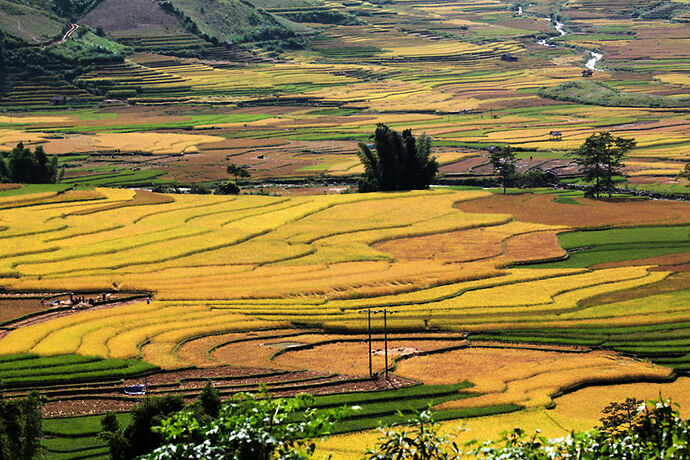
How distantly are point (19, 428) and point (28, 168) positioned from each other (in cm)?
8090

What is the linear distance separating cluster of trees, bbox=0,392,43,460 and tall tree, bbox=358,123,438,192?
76982 millimetres

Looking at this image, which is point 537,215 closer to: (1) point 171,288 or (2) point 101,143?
(1) point 171,288

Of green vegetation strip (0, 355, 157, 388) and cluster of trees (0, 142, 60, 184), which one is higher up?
cluster of trees (0, 142, 60, 184)

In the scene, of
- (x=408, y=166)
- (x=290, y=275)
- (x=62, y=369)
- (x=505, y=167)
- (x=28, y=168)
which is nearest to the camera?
(x=62, y=369)

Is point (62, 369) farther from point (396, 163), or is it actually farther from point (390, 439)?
point (396, 163)

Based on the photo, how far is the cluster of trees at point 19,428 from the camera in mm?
31484

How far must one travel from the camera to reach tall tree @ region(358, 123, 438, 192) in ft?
352

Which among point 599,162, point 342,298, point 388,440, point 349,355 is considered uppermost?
point 388,440

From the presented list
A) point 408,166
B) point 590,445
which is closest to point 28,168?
point 408,166

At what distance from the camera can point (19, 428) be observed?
1275 inches

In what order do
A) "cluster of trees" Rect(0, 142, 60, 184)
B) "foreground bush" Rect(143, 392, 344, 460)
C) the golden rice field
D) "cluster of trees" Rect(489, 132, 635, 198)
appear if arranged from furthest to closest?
"cluster of trees" Rect(0, 142, 60, 184)
"cluster of trees" Rect(489, 132, 635, 198)
the golden rice field
"foreground bush" Rect(143, 392, 344, 460)

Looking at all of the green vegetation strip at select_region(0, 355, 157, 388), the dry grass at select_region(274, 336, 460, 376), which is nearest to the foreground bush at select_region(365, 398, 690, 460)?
the dry grass at select_region(274, 336, 460, 376)

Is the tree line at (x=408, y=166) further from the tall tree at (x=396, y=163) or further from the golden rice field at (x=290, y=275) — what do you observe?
the golden rice field at (x=290, y=275)

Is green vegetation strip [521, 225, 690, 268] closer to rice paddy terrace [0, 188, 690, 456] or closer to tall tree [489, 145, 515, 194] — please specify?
rice paddy terrace [0, 188, 690, 456]
